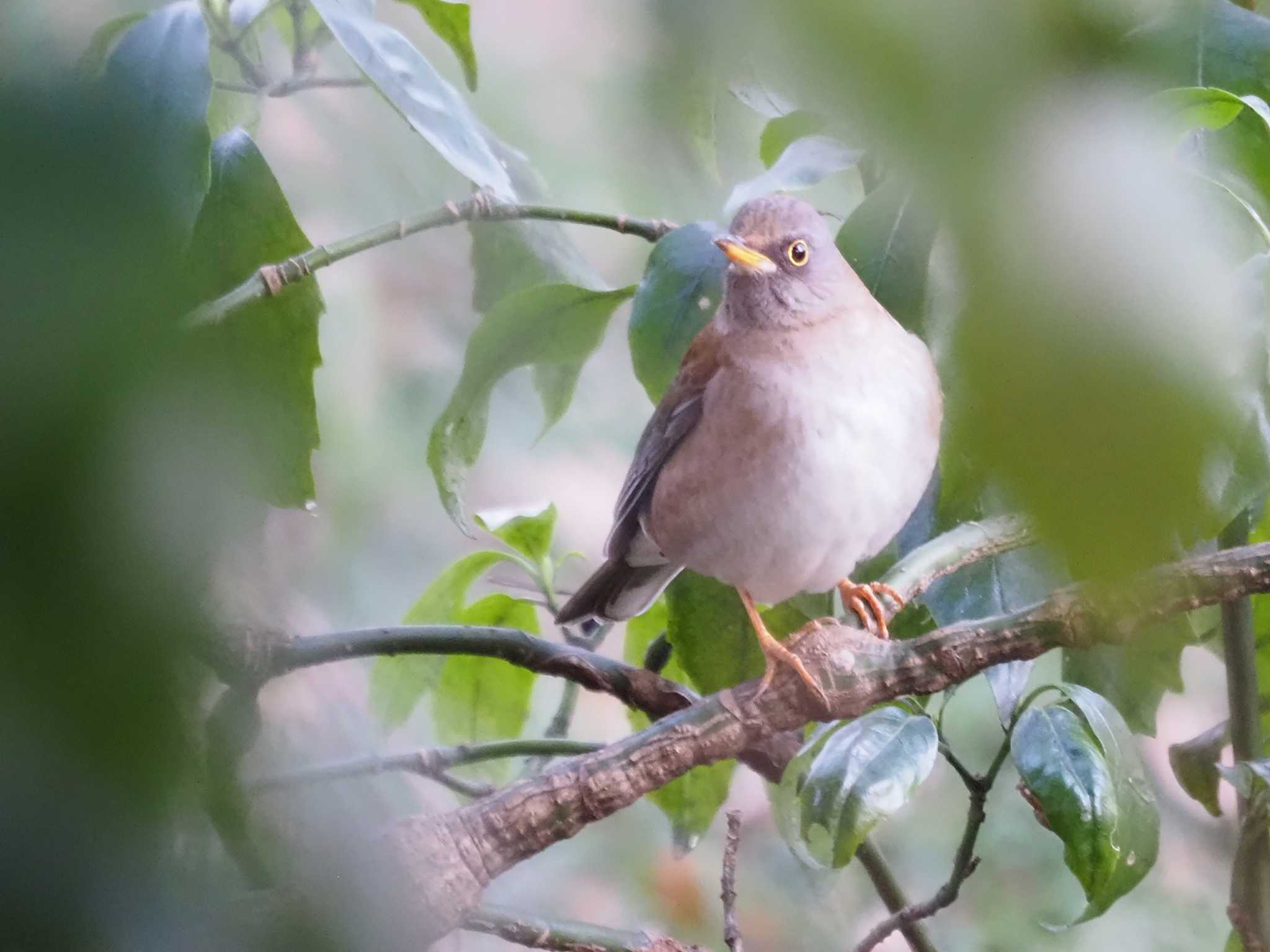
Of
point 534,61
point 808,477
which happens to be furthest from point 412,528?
point 534,61

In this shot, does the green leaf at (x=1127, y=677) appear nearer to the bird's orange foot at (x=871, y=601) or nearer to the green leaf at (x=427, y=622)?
the bird's orange foot at (x=871, y=601)

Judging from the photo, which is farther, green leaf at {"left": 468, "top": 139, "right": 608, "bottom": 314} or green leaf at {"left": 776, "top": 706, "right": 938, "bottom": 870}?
green leaf at {"left": 468, "top": 139, "right": 608, "bottom": 314}

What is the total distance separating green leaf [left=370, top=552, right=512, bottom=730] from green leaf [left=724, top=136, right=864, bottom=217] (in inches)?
26.7

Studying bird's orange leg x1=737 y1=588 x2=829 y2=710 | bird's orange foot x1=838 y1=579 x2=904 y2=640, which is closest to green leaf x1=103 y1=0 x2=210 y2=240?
bird's orange leg x1=737 y1=588 x2=829 y2=710

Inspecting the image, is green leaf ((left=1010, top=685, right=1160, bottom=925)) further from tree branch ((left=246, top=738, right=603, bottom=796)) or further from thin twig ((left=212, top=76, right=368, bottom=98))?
thin twig ((left=212, top=76, right=368, bottom=98))

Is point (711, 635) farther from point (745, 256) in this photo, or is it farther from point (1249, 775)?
point (1249, 775)

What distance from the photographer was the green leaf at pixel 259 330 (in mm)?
255

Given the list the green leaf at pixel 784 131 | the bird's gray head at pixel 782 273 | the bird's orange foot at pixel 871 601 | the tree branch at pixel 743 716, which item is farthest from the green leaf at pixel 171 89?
the bird's gray head at pixel 782 273

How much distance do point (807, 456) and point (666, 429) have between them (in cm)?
17

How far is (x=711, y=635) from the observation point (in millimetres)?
1304

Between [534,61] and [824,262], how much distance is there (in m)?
1.03

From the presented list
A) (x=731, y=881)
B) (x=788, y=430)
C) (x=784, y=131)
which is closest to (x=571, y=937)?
(x=731, y=881)

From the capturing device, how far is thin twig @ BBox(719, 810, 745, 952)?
928 mm

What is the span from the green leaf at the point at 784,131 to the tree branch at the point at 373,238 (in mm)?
170
